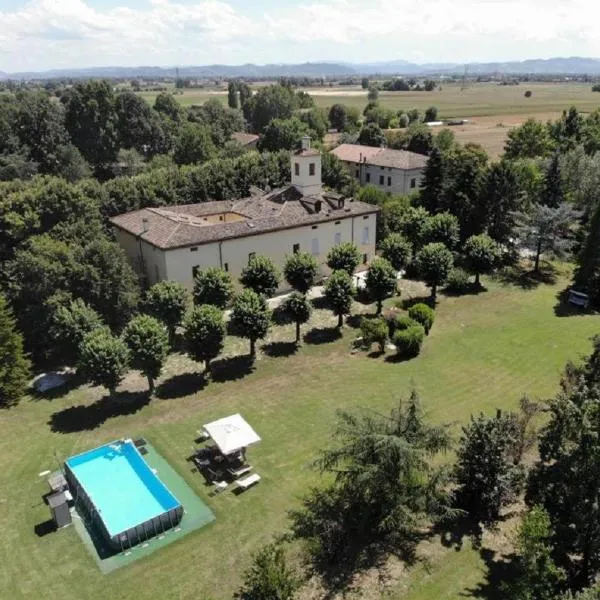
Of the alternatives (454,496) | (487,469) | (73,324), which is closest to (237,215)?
(73,324)

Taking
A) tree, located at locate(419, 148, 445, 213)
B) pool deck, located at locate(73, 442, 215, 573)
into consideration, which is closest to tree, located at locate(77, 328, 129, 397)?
pool deck, located at locate(73, 442, 215, 573)

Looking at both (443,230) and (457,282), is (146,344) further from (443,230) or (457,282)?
(443,230)

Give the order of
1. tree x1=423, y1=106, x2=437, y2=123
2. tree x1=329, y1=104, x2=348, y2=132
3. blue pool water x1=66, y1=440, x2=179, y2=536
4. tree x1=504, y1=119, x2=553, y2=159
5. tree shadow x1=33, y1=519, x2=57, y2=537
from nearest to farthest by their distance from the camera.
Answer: tree shadow x1=33, y1=519, x2=57, y2=537, blue pool water x1=66, y1=440, x2=179, y2=536, tree x1=504, y1=119, x2=553, y2=159, tree x1=329, y1=104, x2=348, y2=132, tree x1=423, y1=106, x2=437, y2=123

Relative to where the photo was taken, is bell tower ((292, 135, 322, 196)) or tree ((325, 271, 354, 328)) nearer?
tree ((325, 271, 354, 328))

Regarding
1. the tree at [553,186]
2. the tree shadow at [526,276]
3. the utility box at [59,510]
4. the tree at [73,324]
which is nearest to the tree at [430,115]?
the tree at [553,186]

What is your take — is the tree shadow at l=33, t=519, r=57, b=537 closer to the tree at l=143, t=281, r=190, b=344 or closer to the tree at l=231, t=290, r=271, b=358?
the tree at l=231, t=290, r=271, b=358

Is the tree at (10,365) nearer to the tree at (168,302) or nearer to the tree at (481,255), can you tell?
the tree at (168,302)

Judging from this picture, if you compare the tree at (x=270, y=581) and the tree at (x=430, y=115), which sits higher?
the tree at (x=430, y=115)
